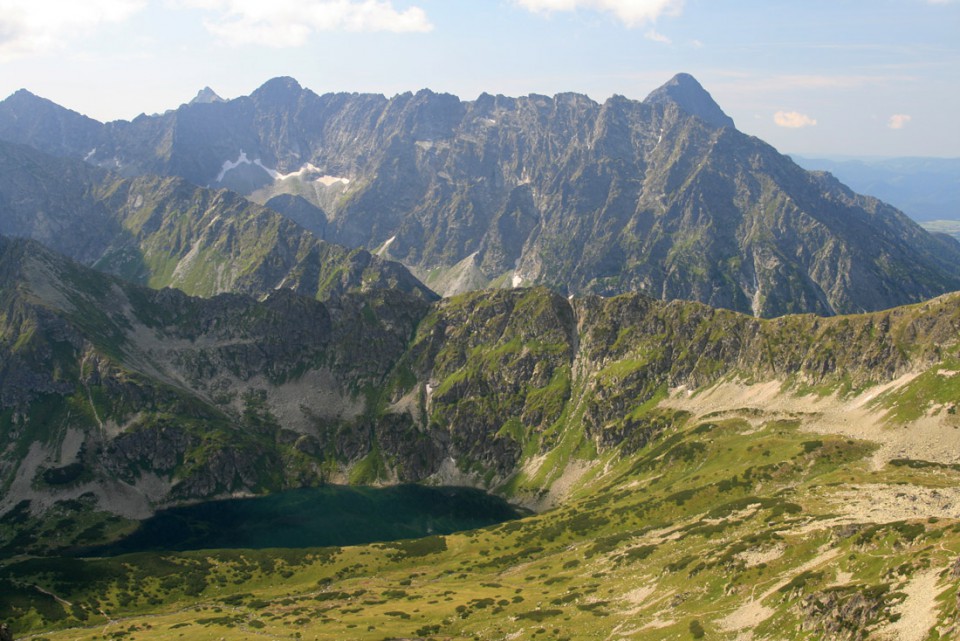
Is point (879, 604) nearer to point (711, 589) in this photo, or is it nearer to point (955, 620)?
point (955, 620)

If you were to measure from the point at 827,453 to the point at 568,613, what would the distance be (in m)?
109

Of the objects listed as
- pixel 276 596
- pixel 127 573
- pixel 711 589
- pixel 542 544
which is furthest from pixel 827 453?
pixel 127 573

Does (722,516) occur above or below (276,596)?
above

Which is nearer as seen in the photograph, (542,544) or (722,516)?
(722,516)

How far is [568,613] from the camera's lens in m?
113

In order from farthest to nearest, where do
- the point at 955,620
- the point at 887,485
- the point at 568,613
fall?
the point at 887,485, the point at 568,613, the point at 955,620

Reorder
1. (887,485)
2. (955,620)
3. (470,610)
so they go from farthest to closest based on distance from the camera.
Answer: (887,485) → (470,610) → (955,620)

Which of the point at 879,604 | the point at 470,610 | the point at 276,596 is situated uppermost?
the point at 879,604

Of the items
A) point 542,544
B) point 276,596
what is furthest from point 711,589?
point 276,596

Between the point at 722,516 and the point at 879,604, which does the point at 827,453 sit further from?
the point at 879,604

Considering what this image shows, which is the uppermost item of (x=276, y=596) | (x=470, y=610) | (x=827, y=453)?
(x=827, y=453)

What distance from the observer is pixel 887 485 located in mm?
151625

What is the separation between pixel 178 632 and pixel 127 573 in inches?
2340

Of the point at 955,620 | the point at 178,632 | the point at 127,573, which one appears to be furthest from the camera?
the point at 127,573
